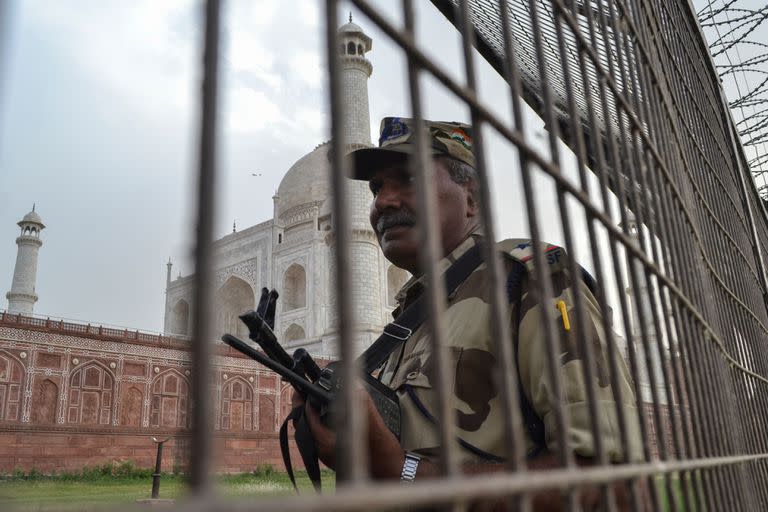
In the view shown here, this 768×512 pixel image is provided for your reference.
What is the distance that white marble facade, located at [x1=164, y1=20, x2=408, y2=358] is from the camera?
1302cm

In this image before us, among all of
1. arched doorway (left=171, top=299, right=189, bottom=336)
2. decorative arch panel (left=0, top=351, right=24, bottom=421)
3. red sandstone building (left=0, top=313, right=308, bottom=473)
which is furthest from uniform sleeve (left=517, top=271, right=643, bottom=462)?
arched doorway (left=171, top=299, right=189, bottom=336)

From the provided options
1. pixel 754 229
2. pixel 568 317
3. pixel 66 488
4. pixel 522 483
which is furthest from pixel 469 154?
pixel 66 488

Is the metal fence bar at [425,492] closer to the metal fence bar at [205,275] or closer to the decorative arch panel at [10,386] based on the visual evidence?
the metal fence bar at [205,275]

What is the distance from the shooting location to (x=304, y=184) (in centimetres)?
1723

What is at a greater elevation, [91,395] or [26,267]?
[26,267]

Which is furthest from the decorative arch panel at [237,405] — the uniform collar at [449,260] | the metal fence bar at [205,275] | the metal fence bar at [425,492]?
the metal fence bar at [205,275]

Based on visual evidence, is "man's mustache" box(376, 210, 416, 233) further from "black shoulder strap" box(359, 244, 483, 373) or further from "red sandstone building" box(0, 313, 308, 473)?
"red sandstone building" box(0, 313, 308, 473)

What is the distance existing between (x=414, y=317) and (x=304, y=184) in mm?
16580

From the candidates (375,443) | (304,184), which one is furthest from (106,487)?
(304,184)

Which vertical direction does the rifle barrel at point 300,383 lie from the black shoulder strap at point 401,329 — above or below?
below

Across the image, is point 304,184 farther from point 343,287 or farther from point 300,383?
point 343,287

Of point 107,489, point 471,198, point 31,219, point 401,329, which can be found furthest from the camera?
point 31,219

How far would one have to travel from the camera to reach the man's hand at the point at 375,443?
0.72 metres

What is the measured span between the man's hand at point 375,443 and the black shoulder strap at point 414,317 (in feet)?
0.39
